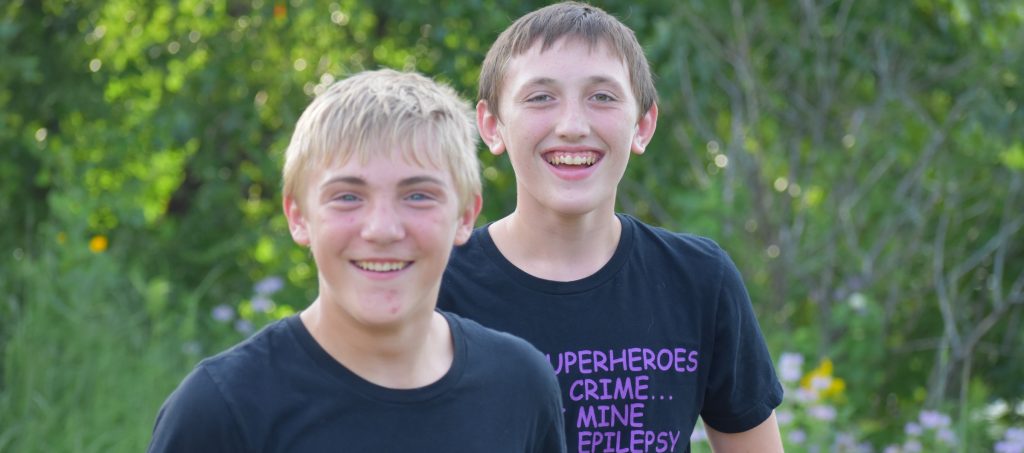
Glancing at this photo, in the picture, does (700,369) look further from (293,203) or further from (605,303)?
(293,203)

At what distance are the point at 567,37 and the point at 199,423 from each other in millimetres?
1157

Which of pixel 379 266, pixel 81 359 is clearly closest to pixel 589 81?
pixel 379 266

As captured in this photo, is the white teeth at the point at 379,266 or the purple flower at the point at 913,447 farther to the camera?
the purple flower at the point at 913,447

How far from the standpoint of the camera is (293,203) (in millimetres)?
A: 2182

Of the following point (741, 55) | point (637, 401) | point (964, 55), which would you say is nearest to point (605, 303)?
point (637, 401)

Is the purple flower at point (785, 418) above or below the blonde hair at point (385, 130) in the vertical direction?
below

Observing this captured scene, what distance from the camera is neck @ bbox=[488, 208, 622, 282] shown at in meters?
2.71

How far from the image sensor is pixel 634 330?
2.67 meters

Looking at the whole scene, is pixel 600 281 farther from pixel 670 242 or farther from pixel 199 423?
pixel 199 423

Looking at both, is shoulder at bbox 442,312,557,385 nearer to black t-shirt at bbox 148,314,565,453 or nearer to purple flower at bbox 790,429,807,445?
black t-shirt at bbox 148,314,565,453

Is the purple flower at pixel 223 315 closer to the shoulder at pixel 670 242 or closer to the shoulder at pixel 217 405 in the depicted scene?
the shoulder at pixel 670 242

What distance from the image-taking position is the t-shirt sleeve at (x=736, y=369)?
2.76 meters

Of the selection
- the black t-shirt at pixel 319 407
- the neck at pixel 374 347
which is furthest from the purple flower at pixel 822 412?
the neck at pixel 374 347

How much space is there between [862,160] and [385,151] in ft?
15.2
